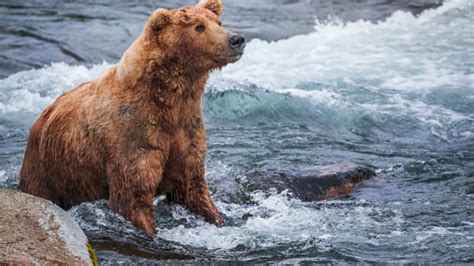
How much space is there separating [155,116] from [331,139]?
385 centimetres

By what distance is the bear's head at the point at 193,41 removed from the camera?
20.6 feet

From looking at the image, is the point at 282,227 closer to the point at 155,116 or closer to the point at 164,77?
the point at 155,116

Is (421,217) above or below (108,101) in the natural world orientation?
below

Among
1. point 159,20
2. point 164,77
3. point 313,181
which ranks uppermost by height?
point 159,20

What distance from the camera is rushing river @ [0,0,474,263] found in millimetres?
6527

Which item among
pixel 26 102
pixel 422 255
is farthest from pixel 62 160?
pixel 26 102

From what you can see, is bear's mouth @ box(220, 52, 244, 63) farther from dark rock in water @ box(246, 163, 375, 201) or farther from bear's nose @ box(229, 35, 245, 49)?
dark rock in water @ box(246, 163, 375, 201)

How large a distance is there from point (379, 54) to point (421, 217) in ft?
22.4

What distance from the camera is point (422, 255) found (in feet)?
20.7

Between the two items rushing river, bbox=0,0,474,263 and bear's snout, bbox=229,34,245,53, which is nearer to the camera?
bear's snout, bbox=229,34,245,53

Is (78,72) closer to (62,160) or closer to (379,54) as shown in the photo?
(379,54)

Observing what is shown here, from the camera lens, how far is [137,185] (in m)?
6.32

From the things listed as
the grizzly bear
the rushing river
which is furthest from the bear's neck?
the rushing river

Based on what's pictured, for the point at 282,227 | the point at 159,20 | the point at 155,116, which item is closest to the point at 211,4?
the point at 159,20
